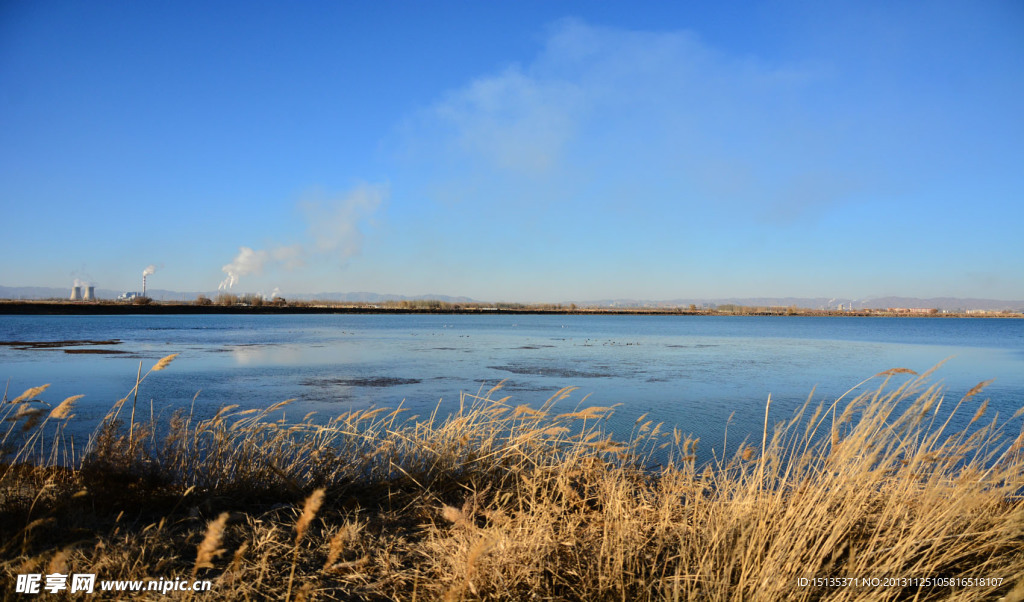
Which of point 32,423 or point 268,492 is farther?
point 268,492

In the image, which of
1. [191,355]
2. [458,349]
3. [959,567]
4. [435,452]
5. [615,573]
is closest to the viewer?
[615,573]

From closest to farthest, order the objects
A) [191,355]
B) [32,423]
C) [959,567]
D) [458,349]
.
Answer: [959,567]
[32,423]
[191,355]
[458,349]

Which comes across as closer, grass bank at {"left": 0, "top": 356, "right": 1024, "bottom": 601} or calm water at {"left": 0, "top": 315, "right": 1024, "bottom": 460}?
grass bank at {"left": 0, "top": 356, "right": 1024, "bottom": 601}

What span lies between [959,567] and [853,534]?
62cm

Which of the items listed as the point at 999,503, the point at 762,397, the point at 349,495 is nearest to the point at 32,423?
the point at 349,495

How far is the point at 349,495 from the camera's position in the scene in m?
4.79

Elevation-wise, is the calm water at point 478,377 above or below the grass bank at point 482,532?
below

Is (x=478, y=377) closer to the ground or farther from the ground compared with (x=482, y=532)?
closer to the ground

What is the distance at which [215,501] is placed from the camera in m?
4.40

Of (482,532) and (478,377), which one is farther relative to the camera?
(478,377)

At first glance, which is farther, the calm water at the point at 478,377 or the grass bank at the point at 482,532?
the calm water at the point at 478,377

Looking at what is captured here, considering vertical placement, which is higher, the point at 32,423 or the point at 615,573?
the point at 32,423

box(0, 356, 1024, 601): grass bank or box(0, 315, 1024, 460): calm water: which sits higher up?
box(0, 356, 1024, 601): grass bank

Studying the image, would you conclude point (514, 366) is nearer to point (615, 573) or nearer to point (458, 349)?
point (458, 349)
